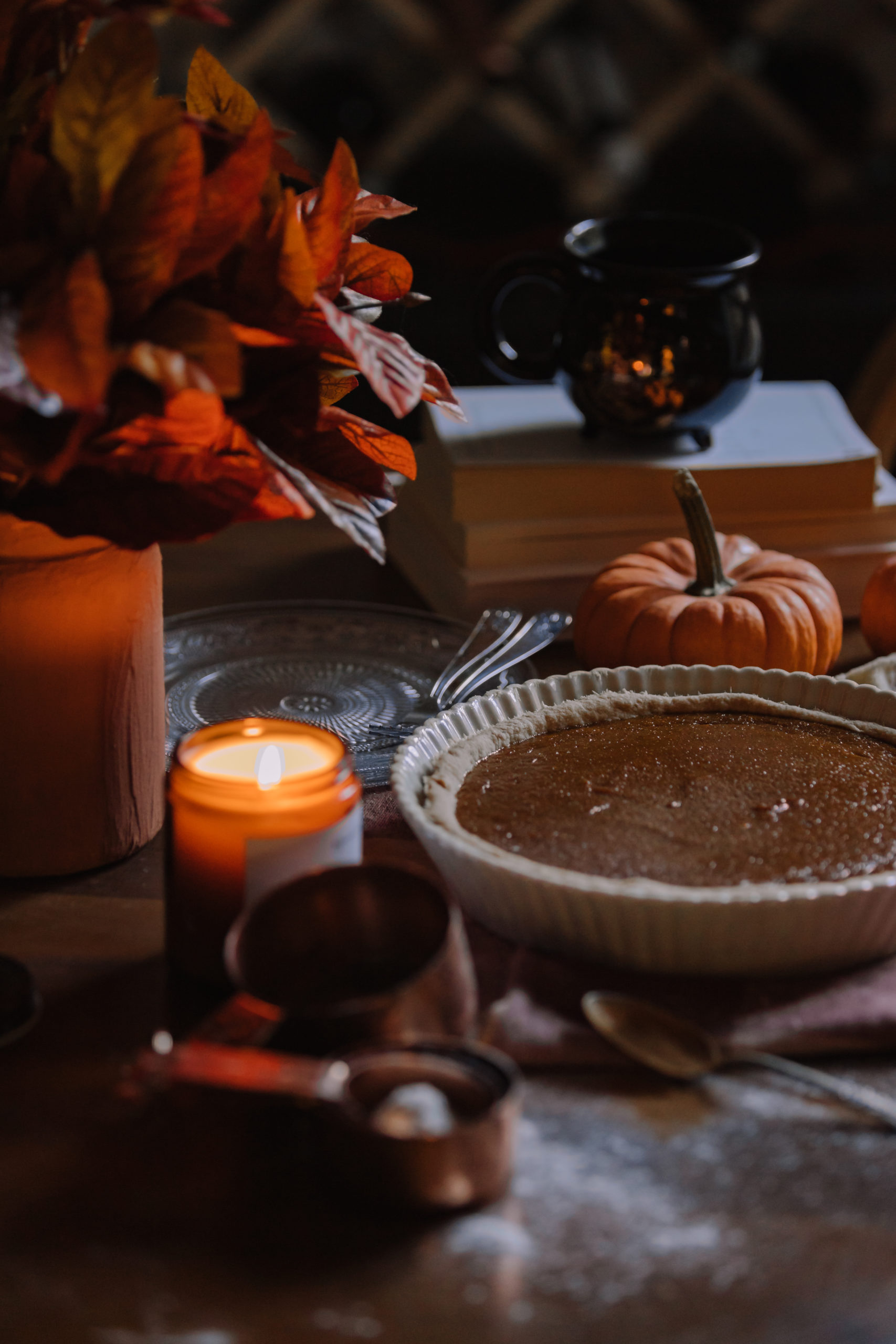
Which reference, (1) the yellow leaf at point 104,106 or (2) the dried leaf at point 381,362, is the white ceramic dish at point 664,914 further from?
(1) the yellow leaf at point 104,106

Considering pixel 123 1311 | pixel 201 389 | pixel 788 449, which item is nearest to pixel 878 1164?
pixel 123 1311

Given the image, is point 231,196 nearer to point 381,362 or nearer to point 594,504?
point 381,362

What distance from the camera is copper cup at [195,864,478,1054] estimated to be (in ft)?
1.52

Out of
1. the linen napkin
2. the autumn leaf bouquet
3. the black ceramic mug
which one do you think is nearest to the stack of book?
the black ceramic mug

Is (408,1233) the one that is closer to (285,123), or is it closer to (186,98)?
(186,98)

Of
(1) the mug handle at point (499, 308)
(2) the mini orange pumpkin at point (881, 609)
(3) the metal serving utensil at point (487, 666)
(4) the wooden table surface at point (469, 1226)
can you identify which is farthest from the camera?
(1) the mug handle at point (499, 308)

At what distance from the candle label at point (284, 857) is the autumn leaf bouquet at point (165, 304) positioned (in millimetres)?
126

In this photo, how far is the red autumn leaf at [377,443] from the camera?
632mm

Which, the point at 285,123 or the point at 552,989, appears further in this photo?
the point at 285,123

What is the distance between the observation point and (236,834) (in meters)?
0.52

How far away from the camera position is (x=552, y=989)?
21.2 inches

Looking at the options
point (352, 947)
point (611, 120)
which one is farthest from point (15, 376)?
point (611, 120)

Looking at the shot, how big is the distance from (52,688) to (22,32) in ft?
0.90

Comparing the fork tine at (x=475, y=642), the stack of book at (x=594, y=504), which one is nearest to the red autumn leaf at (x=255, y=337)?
the fork tine at (x=475, y=642)
